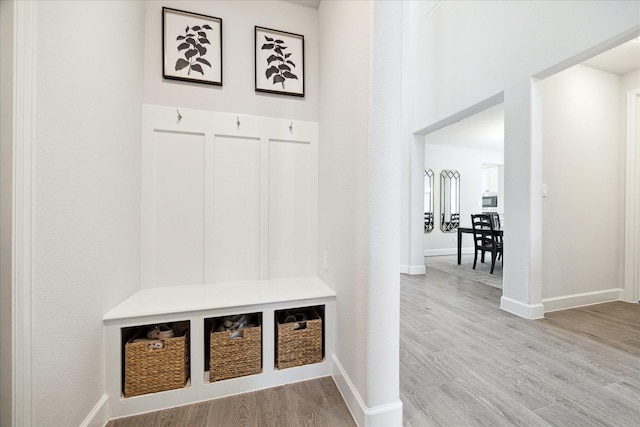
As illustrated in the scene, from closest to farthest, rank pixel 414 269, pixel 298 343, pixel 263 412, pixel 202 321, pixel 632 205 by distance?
pixel 263 412
pixel 202 321
pixel 298 343
pixel 632 205
pixel 414 269

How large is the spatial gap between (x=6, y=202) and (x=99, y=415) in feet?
3.37

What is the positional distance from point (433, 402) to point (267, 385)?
90 centimetres

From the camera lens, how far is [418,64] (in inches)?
156

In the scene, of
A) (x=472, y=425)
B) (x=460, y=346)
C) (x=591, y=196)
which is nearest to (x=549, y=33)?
(x=591, y=196)

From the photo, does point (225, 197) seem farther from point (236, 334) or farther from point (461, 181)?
point (461, 181)

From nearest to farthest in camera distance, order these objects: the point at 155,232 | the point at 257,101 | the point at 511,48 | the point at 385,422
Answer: the point at 385,422 < the point at 155,232 < the point at 257,101 < the point at 511,48

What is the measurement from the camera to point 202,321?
1.36 m

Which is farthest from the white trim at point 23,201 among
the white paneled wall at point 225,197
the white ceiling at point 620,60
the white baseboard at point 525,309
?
the white ceiling at point 620,60

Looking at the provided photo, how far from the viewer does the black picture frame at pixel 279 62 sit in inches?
72.5

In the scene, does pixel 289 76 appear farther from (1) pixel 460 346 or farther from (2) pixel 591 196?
(2) pixel 591 196

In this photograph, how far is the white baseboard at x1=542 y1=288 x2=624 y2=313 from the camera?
8.25 feet

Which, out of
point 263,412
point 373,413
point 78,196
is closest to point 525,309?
point 373,413

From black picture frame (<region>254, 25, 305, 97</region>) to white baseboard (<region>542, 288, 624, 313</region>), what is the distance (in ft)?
10.0

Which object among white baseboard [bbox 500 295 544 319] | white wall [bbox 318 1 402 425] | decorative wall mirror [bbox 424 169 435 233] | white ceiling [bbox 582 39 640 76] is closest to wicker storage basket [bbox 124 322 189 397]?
white wall [bbox 318 1 402 425]
